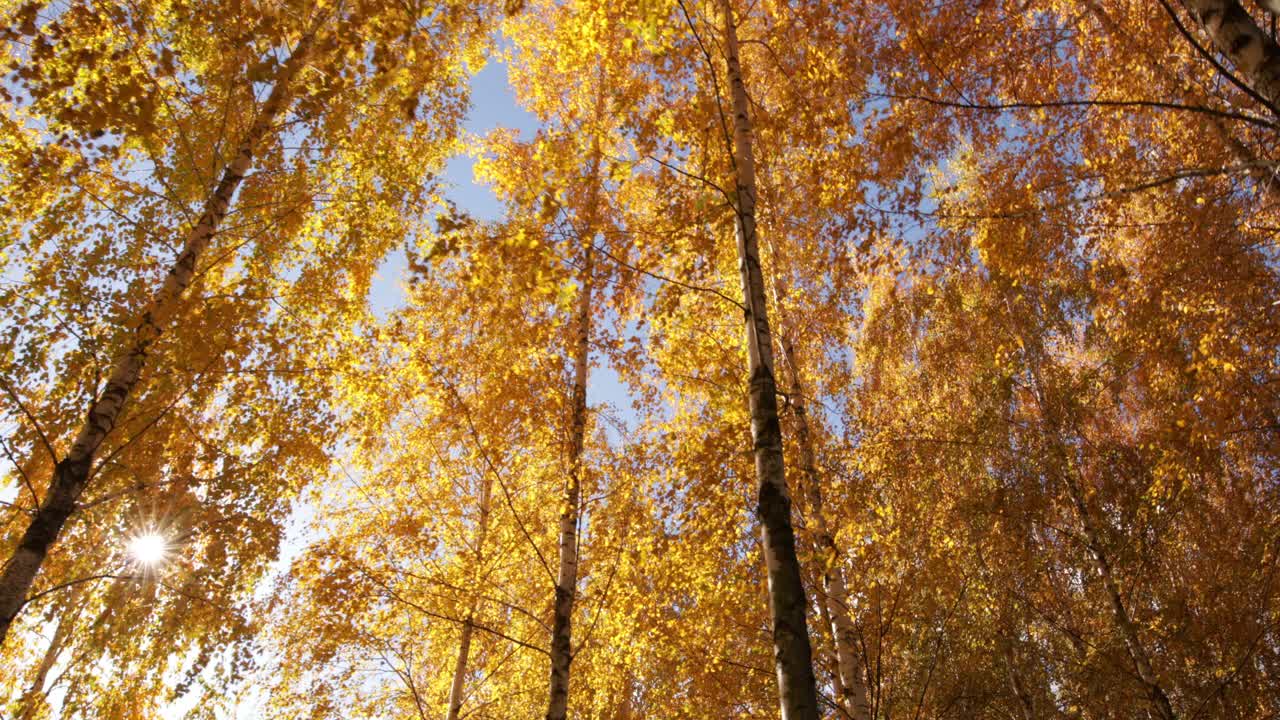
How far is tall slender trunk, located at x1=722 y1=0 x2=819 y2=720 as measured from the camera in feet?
9.57

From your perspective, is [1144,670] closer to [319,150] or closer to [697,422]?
[697,422]

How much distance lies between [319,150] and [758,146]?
4.76 m

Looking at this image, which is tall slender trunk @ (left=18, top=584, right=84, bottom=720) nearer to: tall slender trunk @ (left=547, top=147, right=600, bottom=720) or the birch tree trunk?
tall slender trunk @ (left=547, top=147, right=600, bottom=720)

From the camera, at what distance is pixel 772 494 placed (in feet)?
11.0

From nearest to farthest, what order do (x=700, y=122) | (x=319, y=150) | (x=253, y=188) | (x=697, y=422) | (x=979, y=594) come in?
(x=700, y=122) < (x=319, y=150) < (x=253, y=188) < (x=697, y=422) < (x=979, y=594)

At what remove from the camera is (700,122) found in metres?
5.09

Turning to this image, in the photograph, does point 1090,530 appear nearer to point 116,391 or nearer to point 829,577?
point 829,577

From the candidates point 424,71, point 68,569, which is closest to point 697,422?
point 424,71

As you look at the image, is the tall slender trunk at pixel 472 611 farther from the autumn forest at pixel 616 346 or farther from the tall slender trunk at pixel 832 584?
the tall slender trunk at pixel 832 584

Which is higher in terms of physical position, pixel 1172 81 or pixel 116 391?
pixel 1172 81

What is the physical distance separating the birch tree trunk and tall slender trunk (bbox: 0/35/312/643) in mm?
5653

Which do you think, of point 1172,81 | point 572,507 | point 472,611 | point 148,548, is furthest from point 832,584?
point 148,548

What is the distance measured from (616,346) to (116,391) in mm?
4006

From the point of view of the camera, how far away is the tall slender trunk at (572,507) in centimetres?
533
